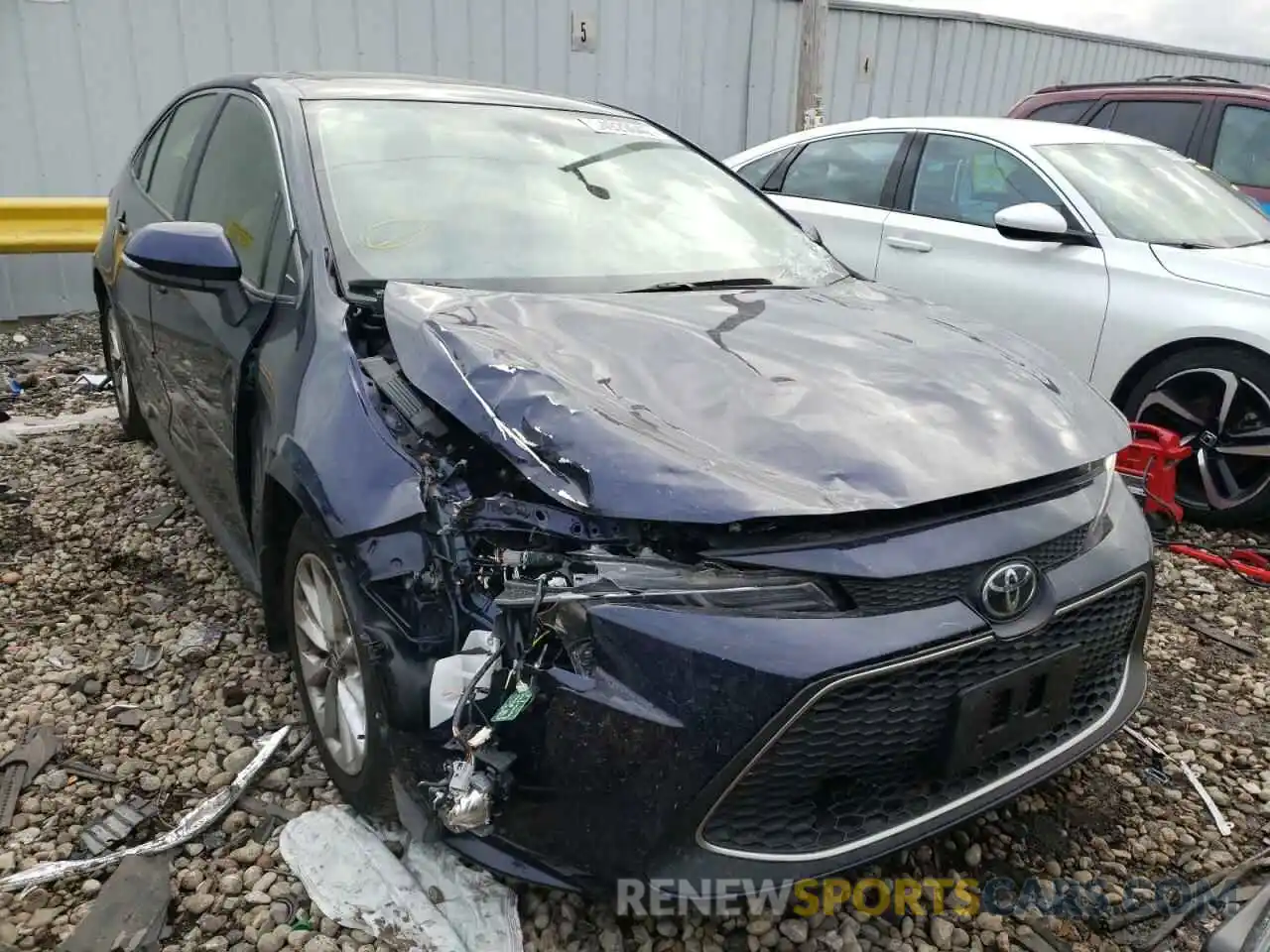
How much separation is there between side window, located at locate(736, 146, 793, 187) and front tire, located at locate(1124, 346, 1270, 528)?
245cm

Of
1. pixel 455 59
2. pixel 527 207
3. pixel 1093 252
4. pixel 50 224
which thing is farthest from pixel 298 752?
pixel 455 59

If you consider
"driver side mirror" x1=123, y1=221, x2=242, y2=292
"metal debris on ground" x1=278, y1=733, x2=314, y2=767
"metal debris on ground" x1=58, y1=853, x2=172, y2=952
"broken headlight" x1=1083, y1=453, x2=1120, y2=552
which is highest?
"driver side mirror" x1=123, y1=221, x2=242, y2=292

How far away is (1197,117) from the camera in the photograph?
20.5 feet

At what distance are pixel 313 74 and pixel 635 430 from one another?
6.66 ft

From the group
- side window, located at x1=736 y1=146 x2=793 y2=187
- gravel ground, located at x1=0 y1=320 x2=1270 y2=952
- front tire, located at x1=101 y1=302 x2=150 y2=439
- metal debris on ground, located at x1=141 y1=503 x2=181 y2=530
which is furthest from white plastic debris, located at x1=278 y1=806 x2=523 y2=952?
side window, located at x1=736 y1=146 x2=793 y2=187

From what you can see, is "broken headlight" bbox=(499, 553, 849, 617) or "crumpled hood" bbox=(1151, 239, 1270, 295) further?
"crumpled hood" bbox=(1151, 239, 1270, 295)

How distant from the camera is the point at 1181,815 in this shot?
2.31 meters

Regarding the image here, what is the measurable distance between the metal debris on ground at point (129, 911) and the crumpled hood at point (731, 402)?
1.16 meters

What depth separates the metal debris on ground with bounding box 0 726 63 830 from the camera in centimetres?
219

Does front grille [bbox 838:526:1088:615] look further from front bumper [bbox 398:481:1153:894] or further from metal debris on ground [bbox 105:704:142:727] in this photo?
metal debris on ground [bbox 105:704:142:727]

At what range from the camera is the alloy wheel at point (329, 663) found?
1.98 metres

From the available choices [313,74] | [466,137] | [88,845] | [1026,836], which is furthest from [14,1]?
[1026,836]

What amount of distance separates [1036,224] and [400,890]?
359 cm

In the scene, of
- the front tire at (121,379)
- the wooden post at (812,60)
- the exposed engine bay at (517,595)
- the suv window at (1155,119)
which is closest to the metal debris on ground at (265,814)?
the exposed engine bay at (517,595)
